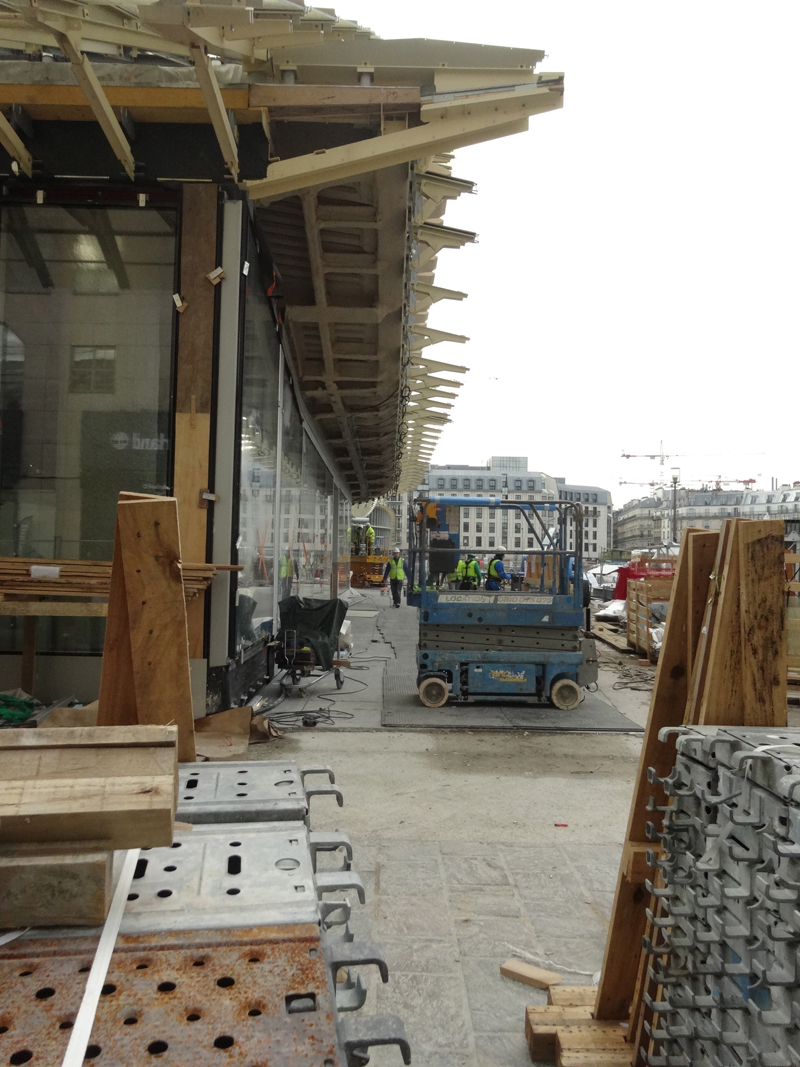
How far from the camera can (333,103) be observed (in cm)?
583

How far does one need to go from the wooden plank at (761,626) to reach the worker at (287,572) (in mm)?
8008

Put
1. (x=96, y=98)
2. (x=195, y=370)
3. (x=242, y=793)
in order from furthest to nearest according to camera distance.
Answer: (x=195, y=370), (x=96, y=98), (x=242, y=793)

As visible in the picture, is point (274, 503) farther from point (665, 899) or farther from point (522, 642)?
point (665, 899)

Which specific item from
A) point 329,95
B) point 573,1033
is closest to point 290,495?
point 329,95

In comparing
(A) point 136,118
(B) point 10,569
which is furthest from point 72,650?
(A) point 136,118

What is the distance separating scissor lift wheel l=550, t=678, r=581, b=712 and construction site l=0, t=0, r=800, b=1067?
35mm

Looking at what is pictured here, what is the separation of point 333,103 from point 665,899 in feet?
19.0

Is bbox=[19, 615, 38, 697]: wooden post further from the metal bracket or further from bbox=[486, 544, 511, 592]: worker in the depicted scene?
bbox=[486, 544, 511, 592]: worker

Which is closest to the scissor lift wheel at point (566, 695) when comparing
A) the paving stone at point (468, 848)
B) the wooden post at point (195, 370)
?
the wooden post at point (195, 370)

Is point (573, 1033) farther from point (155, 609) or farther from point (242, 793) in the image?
point (155, 609)

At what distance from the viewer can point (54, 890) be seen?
1527 mm

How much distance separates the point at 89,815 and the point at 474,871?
306cm

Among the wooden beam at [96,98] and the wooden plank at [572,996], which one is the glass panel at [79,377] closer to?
the wooden beam at [96,98]

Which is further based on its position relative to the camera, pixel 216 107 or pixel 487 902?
pixel 216 107
